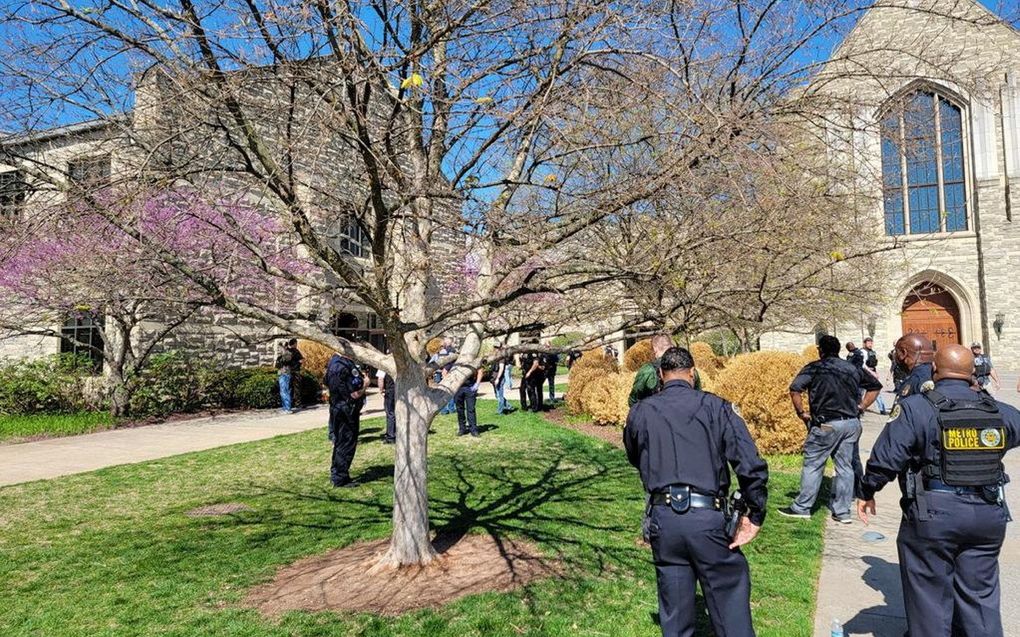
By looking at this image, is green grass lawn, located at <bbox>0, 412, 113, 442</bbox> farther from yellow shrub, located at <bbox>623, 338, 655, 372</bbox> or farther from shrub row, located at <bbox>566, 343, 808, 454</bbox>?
yellow shrub, located at <bbox>623, 338, 655, 372</bbox>

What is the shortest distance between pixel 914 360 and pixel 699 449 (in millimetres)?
3915

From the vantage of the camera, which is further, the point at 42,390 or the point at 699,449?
the point at 42,390

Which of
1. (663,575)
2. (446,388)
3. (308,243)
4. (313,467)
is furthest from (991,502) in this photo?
(313,467)

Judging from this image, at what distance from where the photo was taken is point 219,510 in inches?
252

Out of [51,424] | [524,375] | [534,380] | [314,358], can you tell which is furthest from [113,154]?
[314,358]

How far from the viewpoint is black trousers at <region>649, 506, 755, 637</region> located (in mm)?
2828

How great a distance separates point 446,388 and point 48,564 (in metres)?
3.45

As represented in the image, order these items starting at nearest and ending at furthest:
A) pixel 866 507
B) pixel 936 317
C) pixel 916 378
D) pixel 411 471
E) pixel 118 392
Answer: pixel 866 507 → pixel 411 471 → pixel 916 378 → pixel 118 392 → pixel 936 317

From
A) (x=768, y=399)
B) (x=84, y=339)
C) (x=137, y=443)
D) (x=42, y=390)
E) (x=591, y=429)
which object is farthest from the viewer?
(x=84, y=339)

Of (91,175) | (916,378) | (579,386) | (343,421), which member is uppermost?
(91,175)

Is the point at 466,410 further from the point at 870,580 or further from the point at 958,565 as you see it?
the point at 958,565

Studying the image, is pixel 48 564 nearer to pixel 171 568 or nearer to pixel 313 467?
pixel 171 568

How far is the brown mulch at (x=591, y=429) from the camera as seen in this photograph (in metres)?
10.8

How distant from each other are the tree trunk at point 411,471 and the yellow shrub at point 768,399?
5.76 metres
